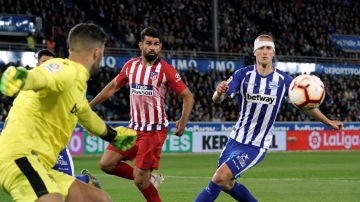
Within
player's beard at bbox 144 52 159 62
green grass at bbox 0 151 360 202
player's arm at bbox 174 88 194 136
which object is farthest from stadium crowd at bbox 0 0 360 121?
player's arm at bbox 174 88 194 136

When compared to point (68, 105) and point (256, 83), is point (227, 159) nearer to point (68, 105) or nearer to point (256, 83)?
point (256, 83)

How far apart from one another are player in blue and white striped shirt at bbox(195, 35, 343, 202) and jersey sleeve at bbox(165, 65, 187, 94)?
0.59 m

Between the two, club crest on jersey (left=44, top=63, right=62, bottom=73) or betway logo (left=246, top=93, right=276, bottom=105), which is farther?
betway logo (left=246, top=93, right=276, bottom=105)

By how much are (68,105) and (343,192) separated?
842cm

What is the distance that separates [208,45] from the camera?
3722cm

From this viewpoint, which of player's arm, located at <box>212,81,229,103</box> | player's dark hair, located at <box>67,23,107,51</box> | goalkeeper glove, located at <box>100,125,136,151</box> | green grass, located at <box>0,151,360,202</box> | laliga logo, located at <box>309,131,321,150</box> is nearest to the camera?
player's dark hair, located at <box>67,23,107,51</box>

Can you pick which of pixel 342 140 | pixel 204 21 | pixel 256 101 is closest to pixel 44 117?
pixel 256 101

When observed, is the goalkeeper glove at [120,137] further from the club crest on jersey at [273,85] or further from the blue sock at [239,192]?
the club crest on jersey at [273,85]

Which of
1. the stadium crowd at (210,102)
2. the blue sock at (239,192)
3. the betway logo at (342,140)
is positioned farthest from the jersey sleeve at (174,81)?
the betway logo at (342,140)

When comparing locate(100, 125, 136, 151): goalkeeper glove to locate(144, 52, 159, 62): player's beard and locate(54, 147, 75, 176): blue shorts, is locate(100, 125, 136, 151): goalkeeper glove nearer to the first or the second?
locate(54, 147, 75, 176): blue shorts

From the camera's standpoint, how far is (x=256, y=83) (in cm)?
958

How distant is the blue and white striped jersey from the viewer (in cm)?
945

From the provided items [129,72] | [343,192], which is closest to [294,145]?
[343,192]

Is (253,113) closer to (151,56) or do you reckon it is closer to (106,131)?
(151,56)
